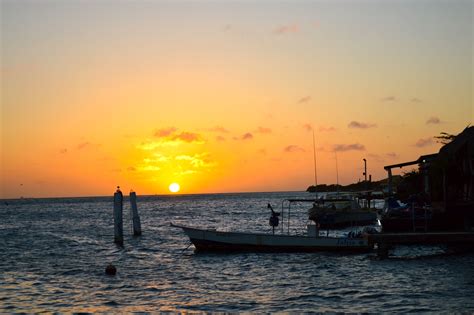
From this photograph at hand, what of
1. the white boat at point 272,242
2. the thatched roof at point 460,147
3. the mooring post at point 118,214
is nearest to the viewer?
the white boat at point 272,242

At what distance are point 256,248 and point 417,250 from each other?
35.1ft

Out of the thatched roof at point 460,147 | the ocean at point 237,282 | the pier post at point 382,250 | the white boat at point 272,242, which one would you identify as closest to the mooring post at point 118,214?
the ocean at point 237,282

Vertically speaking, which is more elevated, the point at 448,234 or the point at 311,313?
the point at 448,234

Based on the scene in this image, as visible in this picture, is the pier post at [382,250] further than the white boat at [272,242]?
No

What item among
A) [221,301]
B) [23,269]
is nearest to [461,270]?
[221,301]

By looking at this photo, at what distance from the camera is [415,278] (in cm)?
2542

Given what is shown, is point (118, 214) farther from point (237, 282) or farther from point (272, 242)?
point (237, 282)

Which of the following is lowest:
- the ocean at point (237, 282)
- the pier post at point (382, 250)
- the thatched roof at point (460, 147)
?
the ocean at point (237, 282)

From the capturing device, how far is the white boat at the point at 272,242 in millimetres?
Answer: 33750

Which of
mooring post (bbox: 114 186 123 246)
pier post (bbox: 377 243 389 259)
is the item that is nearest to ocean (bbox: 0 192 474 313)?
pier post (bbox: 377 243 389 259)

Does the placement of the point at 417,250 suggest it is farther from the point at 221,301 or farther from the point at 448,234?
the point at 221,301

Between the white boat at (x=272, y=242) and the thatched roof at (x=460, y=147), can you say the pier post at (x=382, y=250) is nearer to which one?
the white boat at (x=272, y=242)

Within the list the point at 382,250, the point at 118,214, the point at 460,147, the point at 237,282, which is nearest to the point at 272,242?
the point at 382,250

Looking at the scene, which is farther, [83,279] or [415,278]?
[83,279]
